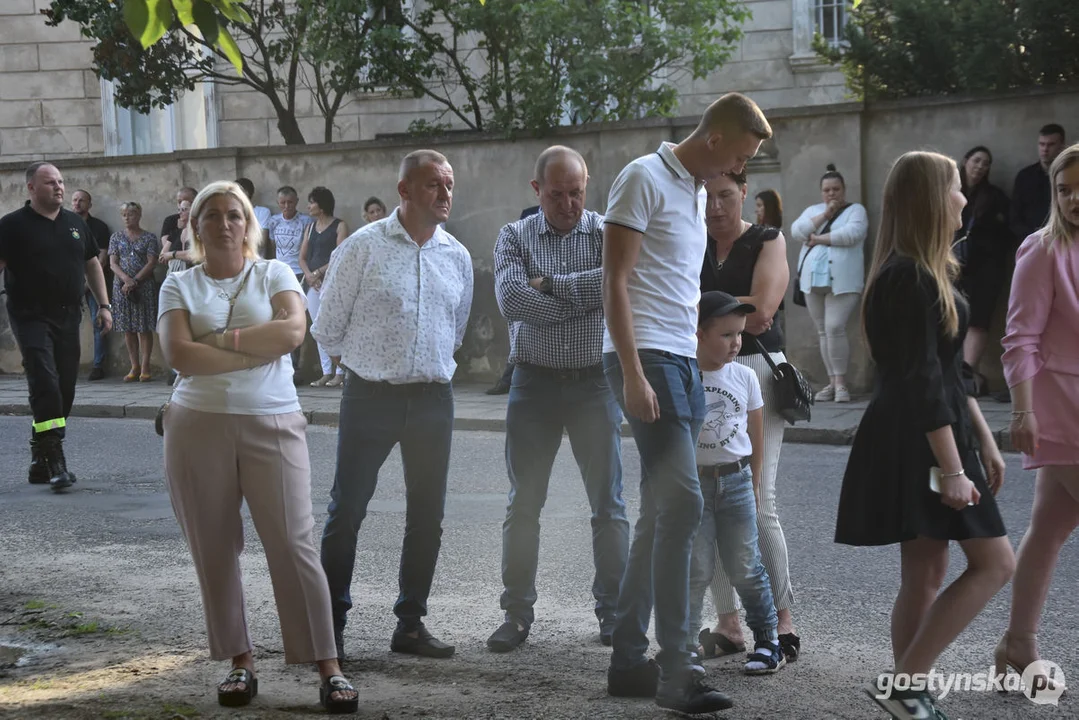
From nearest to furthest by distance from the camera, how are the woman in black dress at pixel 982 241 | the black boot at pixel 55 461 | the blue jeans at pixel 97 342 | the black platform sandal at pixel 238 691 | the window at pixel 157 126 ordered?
the black platform sandal at pixel 238 691 → the black boot at pixel 55 461 → the woman in black dress at pixel 982 241 → the blue jeans at pixel 97 342 → the window at pixel 157 126

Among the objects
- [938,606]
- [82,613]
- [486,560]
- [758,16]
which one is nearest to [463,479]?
[486,560]

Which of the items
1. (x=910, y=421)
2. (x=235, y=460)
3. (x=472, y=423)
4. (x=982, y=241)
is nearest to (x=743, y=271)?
(x=910, y=421)

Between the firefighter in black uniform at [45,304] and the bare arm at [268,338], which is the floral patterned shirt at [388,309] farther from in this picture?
the firefighter in black uniform at [45,304]

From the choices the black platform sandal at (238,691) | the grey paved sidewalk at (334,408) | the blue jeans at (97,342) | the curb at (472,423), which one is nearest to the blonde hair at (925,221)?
the black platform sandal at (238,691)

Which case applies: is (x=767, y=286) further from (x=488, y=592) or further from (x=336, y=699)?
(x=336, y=699)

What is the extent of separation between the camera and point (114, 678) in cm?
508

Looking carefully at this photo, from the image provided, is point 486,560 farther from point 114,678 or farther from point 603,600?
point 114,678

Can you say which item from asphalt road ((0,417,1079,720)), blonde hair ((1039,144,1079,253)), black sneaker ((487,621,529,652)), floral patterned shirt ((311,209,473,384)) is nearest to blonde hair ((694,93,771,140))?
blonde hair ((1039,144,1079,253))

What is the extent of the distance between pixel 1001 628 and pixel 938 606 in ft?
4.61

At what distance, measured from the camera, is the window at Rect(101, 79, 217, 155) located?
74.5ft

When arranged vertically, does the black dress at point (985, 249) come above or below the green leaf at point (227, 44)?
below

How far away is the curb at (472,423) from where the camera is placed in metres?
10.7

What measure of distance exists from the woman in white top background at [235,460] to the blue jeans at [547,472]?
102 centimetres

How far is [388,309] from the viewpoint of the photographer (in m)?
5.48
